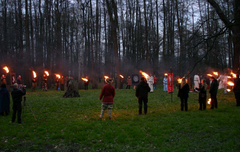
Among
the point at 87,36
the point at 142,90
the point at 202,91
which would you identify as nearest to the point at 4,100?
the point at 142,90

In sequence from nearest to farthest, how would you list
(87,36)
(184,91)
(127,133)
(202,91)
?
(127,133) < (184,91) < (202,91) < (87,36)

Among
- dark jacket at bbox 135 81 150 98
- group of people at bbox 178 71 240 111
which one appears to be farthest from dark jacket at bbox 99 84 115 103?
group of people at bbox 178 71 240 111

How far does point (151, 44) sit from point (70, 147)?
40243 mm

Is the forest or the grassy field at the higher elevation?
the forest

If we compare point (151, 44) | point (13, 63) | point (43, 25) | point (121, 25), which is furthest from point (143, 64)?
point (13, 63)

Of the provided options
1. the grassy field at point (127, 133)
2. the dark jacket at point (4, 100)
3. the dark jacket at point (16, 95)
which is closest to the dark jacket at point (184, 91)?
the grassy field at point (127, 133)

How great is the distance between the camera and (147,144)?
663cm

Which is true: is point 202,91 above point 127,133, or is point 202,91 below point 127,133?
above

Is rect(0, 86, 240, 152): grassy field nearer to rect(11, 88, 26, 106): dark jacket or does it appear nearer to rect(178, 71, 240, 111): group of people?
rect(11, 88, 26, 106): dark jacket

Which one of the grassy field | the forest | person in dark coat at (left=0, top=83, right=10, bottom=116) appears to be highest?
the forest

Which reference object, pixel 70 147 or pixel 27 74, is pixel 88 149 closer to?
pixel 70 147

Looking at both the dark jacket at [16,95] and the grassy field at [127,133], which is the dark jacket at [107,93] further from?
the dark jacket at [16,95]

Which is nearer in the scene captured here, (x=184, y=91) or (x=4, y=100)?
(x=4, y=100)

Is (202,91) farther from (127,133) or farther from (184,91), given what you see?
(127,133)
